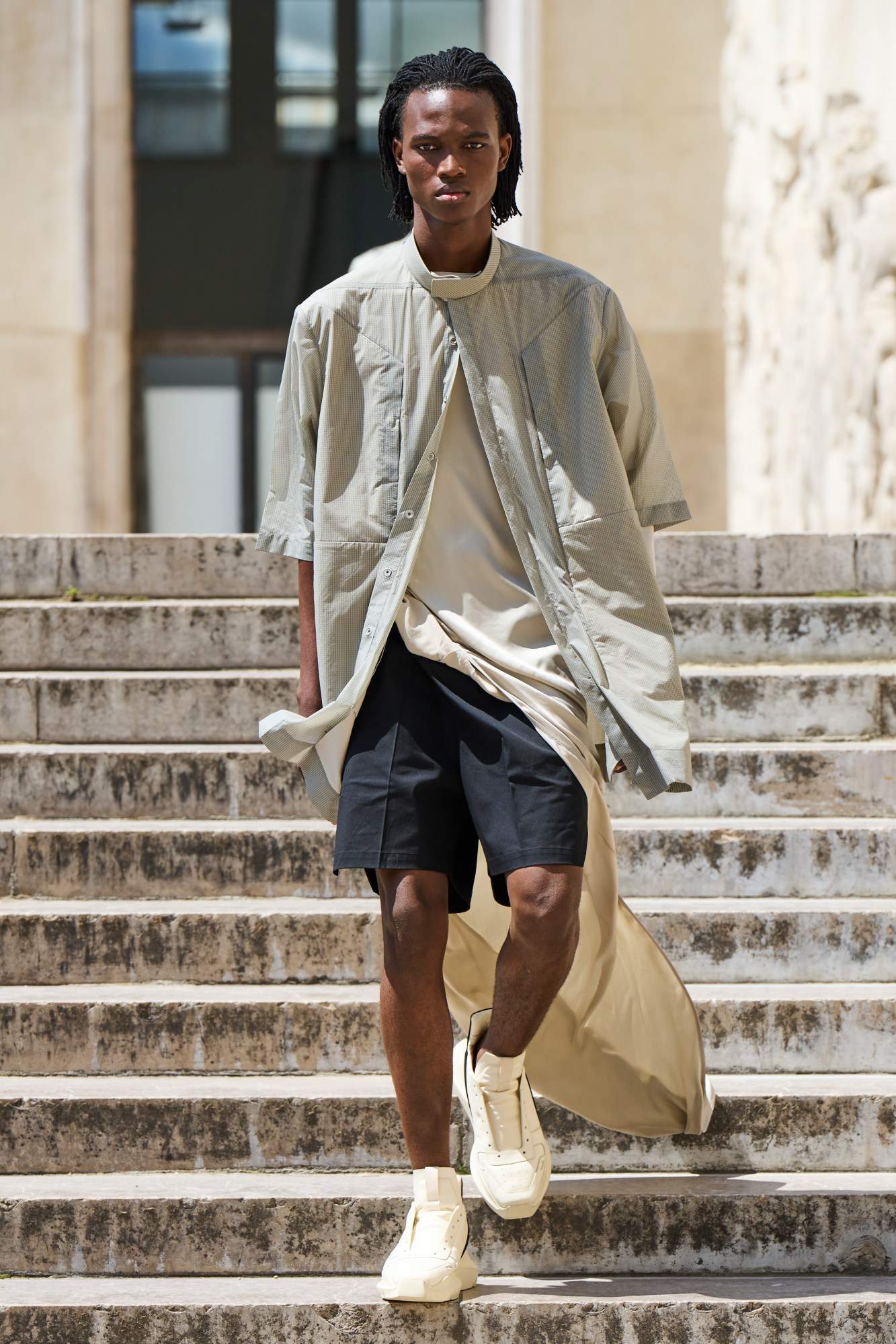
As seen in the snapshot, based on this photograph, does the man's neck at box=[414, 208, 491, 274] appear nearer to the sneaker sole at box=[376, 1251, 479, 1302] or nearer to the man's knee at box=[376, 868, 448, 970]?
the man's knee at box=[376, 868, 448, 970]

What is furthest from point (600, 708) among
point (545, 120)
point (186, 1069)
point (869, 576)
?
point (545, 120)

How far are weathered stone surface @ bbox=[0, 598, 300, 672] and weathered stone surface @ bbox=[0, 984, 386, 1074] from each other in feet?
4.96

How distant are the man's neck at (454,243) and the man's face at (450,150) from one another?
0.07 ft

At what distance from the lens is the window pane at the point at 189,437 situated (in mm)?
12906

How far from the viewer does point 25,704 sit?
4.23m

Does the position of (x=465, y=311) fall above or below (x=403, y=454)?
above

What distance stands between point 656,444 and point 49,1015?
1779mm

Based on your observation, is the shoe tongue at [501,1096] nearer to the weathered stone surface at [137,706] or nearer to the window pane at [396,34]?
the weathered stone surface at [137,706]

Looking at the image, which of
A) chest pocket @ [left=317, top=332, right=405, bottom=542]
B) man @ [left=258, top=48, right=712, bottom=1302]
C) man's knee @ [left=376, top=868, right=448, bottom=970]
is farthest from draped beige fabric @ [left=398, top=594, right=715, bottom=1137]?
chest pocket @ [left=317, top=332, right=405, bottom=542]

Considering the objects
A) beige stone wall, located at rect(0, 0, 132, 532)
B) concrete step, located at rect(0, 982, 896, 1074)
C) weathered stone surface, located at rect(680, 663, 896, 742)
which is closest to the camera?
concrete step, located at rect(0, 982, 896, 1074)

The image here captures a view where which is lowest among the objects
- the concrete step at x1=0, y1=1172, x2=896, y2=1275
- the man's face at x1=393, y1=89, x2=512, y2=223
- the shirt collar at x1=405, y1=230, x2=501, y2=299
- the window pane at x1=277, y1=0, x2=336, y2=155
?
the concrete step at x1=0, y1=1172, x2=896, y2=1275

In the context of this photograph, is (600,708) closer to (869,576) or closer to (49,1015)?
(49,1015)

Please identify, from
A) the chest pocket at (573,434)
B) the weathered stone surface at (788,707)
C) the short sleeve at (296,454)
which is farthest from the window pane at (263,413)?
the chest pocket at (573,434)

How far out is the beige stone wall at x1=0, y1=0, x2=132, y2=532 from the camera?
1175cm
